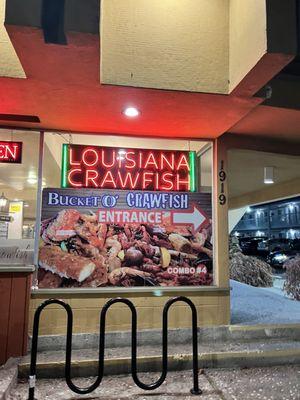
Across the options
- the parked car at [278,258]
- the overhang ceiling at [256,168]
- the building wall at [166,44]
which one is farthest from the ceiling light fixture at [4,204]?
the parked car at [278,258]

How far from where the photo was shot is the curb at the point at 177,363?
3.92 meters

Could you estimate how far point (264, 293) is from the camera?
27.5 feet

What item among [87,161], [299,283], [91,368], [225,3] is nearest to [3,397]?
[91,368]

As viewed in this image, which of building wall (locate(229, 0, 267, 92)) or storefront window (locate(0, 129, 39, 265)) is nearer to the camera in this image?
building wall (locate(229, 0, 267, 92))

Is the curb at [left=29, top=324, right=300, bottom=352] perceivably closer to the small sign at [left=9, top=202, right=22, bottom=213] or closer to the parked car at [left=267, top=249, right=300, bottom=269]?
the small sign at [left=9, top=202, right=22, bottom=213]

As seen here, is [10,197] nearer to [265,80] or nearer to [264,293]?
[265,80]

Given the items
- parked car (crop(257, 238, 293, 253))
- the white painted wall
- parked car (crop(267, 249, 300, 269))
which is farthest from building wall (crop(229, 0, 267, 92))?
parked car (crop(257, 238, 293, 253))

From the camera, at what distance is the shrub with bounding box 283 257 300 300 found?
7613 mm

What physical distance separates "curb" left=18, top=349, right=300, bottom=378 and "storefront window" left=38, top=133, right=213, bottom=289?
1.04m

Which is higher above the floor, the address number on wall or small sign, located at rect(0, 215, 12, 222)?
the address number on wall

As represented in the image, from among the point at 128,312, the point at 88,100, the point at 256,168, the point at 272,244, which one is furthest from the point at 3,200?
the point at 272,244

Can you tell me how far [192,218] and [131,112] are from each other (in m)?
1.81

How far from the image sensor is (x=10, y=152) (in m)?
4.73

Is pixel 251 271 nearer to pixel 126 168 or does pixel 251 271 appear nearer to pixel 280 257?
pixel 126 168
